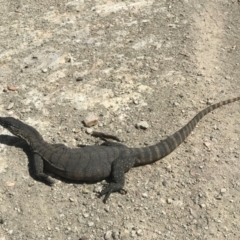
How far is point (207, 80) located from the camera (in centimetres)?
867

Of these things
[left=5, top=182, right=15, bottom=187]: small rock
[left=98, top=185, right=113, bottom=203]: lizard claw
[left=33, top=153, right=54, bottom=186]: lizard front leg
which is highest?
[left=33, top=153, right=54, bottom=186]: lizard front leg

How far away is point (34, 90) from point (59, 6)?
354 centimetres

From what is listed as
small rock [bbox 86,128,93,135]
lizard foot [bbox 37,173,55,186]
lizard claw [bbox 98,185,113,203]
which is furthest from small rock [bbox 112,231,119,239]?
small rock [bbox 86,128,93,135]

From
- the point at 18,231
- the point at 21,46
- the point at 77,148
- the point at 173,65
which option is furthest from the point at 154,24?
the point at 18,231

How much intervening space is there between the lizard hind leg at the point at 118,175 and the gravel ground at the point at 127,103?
0.39 ft

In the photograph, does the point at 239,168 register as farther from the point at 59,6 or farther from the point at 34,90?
the point at 59,6

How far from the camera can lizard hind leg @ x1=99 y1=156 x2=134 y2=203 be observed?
21.0ft

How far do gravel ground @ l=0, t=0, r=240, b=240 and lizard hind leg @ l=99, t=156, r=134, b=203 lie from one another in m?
0.12

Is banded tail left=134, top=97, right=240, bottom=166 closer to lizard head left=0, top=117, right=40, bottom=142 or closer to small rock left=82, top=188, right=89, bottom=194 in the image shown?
small rock left=82, top=188, right=89, bottom=194

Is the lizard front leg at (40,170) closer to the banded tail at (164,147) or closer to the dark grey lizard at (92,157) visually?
the dark grey lizard at (92,157)

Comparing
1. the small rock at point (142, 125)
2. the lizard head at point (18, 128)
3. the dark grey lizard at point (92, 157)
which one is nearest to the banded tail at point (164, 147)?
the dark grey lizard at point (92, 157)

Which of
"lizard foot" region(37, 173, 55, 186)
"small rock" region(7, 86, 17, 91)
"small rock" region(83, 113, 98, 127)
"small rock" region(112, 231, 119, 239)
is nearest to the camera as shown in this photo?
"small rock" region(112, 231, 119, 239)

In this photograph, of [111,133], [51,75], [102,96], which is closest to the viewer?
[111,133]

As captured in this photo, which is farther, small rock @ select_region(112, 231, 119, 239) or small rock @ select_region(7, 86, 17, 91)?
small rock @ select_region(7, 86, 17, 91)
